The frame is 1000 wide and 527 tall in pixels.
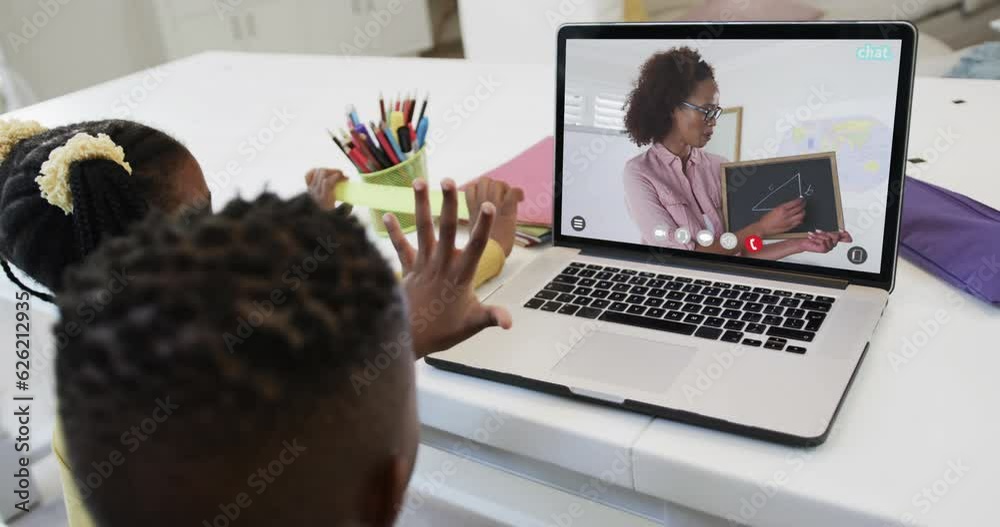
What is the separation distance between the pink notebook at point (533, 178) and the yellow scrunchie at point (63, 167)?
16.9 inches

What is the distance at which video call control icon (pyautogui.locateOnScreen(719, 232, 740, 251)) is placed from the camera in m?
0.81

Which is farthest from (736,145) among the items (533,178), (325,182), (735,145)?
(325,182)

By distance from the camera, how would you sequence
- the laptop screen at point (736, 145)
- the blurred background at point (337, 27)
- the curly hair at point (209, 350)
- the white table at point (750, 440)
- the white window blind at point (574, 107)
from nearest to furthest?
1. the curly hair at point (209, 350)
2. the white table at point (750, 440)
3. the laptop screen at point (736, 145)
4. the white window blind at point (574, 107)
5. the blurred background at point (337, 27)

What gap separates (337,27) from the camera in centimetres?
402

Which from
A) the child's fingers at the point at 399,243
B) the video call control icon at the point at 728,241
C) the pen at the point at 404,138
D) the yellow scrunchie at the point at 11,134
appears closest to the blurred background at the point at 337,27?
the pen at the point at 404,138

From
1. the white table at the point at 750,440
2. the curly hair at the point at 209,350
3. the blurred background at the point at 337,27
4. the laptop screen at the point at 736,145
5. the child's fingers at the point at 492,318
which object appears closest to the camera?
the curly hair at the point at 209,350

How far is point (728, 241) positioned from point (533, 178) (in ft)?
1.12

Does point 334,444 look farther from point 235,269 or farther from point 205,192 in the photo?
point 205,192

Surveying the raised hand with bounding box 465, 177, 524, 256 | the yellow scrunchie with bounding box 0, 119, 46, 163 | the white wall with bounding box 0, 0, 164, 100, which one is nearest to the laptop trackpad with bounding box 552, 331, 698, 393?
the raised hand with bounding box 465, 177, 524, 256

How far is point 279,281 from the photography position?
1.03 feet

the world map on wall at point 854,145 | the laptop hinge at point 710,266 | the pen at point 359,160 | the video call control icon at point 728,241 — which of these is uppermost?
the world map on wall at point 854,145

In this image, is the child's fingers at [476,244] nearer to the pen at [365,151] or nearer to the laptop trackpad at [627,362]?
the laptop trackpad at [627,362]

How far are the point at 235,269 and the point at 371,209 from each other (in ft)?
2.34

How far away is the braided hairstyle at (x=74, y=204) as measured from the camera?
0.64 meters
